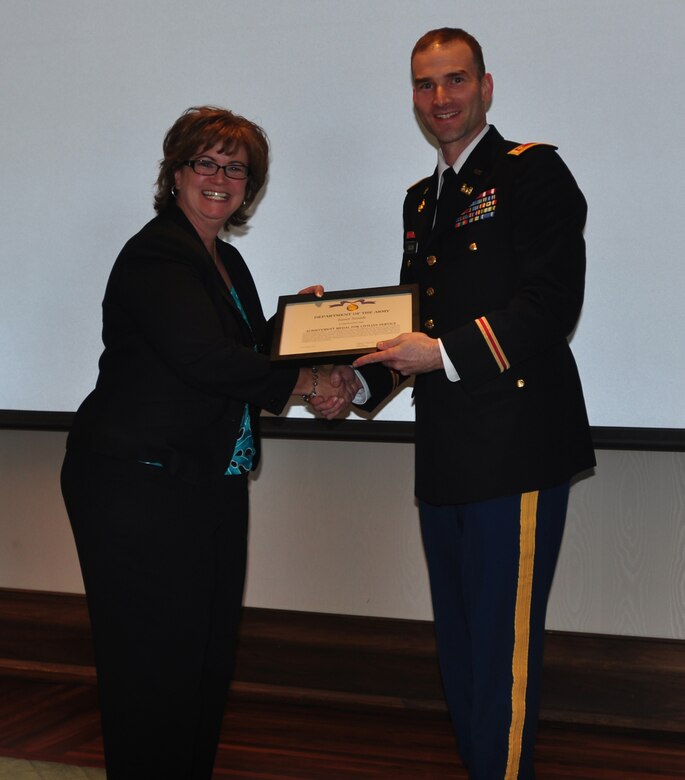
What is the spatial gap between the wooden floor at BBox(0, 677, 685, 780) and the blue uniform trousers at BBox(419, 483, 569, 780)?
0.58 metres

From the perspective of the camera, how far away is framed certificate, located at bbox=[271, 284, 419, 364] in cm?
187

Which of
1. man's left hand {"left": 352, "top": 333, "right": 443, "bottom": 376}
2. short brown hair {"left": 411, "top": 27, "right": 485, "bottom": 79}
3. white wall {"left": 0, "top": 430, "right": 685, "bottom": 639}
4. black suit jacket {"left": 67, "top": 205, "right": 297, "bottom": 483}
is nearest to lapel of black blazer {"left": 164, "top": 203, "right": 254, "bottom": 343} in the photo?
black suit jacket {"left": 67, "top": 205, "right": 297, "bottom": 483}

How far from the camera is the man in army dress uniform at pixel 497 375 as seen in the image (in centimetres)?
176

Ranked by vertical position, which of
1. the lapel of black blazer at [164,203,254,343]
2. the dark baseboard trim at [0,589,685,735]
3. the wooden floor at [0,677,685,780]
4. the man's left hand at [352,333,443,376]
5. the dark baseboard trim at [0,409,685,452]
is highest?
the lapel of black blazer at [164,203,254,343]

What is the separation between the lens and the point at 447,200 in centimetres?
190

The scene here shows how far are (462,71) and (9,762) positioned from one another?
198 cm

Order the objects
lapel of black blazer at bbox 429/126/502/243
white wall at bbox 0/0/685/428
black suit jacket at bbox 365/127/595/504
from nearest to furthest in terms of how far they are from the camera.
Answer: black suit jacket at bbox 365/127/595/504 < lapel of black blazer at bbox 429/126/502/243 < white wall at bbox 0/0/685/428

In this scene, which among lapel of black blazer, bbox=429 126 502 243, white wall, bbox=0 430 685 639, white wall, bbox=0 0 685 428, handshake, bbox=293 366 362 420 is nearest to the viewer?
lapel of black blazer, bbox=429 126 502 243

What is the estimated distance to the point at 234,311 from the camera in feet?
6.40

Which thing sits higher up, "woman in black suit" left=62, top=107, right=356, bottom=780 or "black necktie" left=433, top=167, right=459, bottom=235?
"black necktie" left=433, top=167, right=459, bottom=235

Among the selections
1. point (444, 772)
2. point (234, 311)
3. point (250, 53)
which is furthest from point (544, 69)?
point (444, 772)

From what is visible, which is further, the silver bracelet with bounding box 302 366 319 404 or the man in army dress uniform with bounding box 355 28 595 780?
the silver bracelet with bounding box 302 366 319 404

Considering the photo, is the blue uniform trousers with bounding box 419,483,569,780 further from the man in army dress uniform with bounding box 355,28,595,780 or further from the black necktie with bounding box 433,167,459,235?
the black necktie with bounding box 433,167,459,235

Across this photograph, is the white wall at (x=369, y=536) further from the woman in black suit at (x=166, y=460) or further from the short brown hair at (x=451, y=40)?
the short brown hair at (x=451, y=40)
